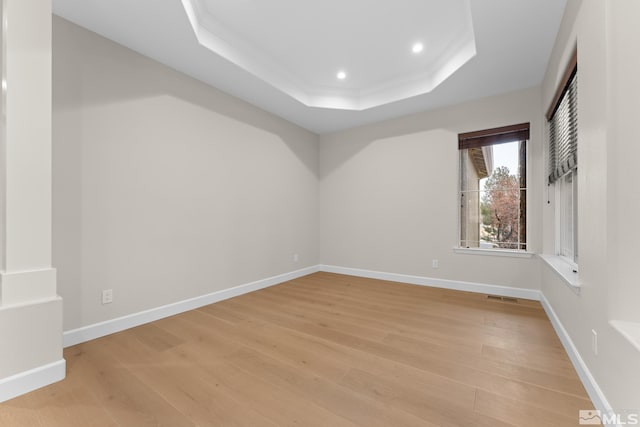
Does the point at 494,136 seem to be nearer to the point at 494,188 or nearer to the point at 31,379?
the point at 494,188

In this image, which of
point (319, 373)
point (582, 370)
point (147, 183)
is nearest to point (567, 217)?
point (582, 370)

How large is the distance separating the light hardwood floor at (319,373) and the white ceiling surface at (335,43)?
8.69 feet

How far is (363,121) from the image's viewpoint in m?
4.46

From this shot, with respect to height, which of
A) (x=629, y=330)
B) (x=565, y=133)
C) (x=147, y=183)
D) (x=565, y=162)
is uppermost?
(x=565, y=133)

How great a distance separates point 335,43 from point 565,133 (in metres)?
2.38

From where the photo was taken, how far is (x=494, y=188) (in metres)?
3.62

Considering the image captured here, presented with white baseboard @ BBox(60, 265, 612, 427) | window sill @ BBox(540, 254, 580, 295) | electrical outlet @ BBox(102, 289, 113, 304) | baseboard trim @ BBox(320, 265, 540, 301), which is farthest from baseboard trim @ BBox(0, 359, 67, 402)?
baseboard trim @ BBox(320, 265, 540, 301)

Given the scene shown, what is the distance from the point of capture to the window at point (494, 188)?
3.44 meters

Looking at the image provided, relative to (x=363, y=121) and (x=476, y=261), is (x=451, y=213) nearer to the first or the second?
(x=476, y=261)

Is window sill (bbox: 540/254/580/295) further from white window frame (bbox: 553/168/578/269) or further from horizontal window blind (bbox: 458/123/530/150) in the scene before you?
horizontal window blind (bbox: 458/123/530/150)

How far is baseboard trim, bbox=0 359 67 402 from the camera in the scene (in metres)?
1.52

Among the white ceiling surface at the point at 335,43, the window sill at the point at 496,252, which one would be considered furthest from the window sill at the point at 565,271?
the white ceiling surface at the point at 335,43

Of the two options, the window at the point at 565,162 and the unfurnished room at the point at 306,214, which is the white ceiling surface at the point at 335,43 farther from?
the window at the point at 565,162

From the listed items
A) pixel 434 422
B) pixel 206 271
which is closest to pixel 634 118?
pixel 434 422
